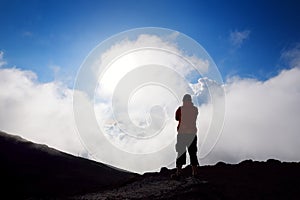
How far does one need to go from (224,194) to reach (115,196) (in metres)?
4.38

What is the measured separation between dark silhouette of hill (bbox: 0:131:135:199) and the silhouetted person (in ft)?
55.6

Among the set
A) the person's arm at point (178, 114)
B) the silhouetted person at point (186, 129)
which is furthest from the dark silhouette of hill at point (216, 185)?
the person's arm at point (178, 114)

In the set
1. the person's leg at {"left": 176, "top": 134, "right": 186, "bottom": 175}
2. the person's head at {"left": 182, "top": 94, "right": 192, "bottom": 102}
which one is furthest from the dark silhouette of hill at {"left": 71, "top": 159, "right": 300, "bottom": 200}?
the person's head at {"left": 182, "top": 94, "right": 192, "bottom": 102}

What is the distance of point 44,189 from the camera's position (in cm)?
3369

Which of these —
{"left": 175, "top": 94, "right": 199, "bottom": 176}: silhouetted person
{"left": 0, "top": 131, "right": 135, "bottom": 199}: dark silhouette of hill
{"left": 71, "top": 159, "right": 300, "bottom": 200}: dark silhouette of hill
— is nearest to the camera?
{"left": 71, "top": 159, "right": 300, "bottom": 200}: dark silhouette of hill

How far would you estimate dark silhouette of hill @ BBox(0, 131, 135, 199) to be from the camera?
33.7m

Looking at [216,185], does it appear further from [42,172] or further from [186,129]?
[42,172]

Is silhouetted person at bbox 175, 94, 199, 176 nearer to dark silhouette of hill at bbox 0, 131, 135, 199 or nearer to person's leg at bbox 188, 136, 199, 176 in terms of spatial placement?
person's leg at bbox 188, 136, 199, 176

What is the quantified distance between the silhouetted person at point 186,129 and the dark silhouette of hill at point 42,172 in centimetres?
1696

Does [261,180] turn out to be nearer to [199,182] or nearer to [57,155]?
[199,182]

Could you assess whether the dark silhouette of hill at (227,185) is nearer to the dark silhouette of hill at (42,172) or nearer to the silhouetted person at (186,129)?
the silhouetted person at (186,129)

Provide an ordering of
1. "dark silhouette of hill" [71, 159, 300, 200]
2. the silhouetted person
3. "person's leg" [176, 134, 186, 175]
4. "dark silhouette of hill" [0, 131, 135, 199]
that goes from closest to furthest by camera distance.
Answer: "dark silhouette of hill" [71, 159, 300, 200], the silhouetted person, "person's leg" [176, 134, 186, 175], "dark silhouette of hill" [0, 131, 135, 199]

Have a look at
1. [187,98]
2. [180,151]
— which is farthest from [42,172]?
[187,98]

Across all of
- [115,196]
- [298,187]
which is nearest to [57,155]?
[115,196]
